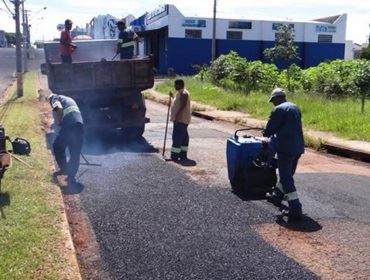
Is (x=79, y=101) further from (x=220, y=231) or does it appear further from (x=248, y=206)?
(x=220, y=231)

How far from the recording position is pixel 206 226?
658 cm

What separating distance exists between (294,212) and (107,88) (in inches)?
275

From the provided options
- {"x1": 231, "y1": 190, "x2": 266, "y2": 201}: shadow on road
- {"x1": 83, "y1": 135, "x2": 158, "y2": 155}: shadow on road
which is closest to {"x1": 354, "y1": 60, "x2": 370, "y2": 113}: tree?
{"x1": 83, "y1": 135, "x2": 158, "y2": 155}: shadow on road

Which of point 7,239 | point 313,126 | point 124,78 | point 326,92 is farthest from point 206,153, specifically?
point 326,92

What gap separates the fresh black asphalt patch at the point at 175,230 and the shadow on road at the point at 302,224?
12 cm

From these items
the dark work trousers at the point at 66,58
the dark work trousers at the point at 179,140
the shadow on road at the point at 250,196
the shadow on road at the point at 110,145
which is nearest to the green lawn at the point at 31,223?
the shadow on road at the point at 110,145

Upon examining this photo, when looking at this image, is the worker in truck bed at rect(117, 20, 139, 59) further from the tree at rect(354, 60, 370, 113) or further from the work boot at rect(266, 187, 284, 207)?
the tree at rect(354, 60, 370, 113)

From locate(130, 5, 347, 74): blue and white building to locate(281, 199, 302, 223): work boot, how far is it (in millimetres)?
43514

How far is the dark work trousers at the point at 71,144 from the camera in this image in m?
8.75

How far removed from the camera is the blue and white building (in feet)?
164

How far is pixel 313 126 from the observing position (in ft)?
53.6

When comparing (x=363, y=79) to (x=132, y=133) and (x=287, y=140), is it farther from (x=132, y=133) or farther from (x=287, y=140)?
(x=287, y=140)

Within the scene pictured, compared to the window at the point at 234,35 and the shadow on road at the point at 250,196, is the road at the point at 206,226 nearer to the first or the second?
the shadow on road at the point at 250,196

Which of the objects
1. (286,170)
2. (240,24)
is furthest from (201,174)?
(240,24)
